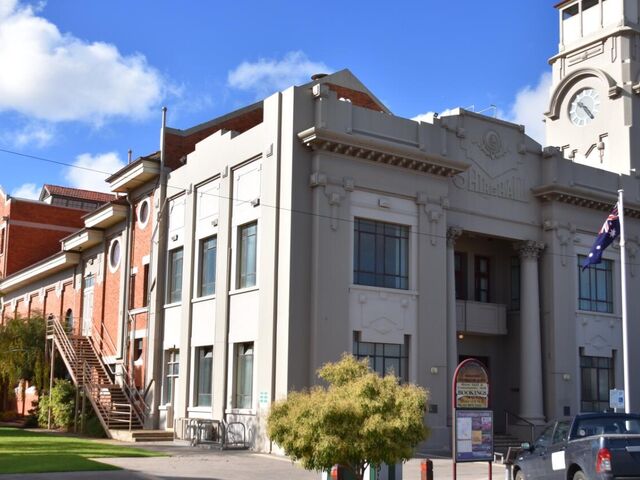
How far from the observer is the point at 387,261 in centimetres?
2897

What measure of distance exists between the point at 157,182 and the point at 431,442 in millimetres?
15256

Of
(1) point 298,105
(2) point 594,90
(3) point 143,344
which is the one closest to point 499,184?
(1) point 298,105

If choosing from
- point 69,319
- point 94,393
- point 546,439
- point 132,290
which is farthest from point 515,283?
point 69,319

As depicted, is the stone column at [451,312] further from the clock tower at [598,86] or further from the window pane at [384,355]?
the clock tower at [598,86]

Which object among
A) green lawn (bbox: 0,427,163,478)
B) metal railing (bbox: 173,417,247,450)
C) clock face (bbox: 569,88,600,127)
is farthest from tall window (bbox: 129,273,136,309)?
clock face (bbox: 569,88,600,127)

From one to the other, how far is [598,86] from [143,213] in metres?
21.9

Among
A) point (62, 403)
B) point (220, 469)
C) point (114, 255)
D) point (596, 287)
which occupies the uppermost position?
point (114, 255)

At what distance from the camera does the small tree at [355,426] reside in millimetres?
14641

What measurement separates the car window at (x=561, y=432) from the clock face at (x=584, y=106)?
27.7 metres

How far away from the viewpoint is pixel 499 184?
3291 centimetres

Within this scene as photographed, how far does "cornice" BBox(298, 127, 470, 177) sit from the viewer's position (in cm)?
2728

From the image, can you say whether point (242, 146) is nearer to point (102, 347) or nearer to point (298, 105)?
point (298, 105)

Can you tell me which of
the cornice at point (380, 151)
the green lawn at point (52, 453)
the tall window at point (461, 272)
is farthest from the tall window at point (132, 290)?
the tall window at point (461, 272)

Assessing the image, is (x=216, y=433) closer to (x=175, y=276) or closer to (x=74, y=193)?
(x=175, y=276)
